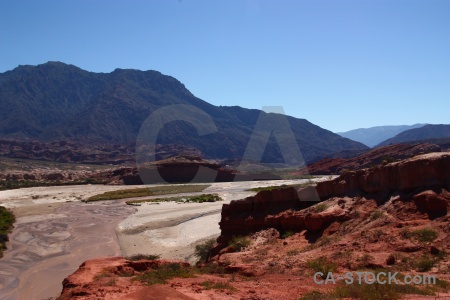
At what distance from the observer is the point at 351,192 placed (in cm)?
1504

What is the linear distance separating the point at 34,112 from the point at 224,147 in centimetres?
9885

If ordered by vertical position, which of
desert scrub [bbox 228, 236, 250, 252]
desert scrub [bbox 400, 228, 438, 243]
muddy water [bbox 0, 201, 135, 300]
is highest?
desert scrub [bbox 400, 228, 438, 243]

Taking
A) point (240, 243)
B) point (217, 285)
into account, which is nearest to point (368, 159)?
point (240, 243)

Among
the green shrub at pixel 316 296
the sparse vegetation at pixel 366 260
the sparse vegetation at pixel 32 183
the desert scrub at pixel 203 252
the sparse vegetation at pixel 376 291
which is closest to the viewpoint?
the sparse vegetation at pixel 376 291

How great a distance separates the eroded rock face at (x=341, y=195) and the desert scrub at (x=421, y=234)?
101 centimetres

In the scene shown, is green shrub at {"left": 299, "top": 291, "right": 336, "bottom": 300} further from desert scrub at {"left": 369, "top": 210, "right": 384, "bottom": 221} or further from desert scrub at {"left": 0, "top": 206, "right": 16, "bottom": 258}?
desert scrub at {"left": 0, "top": 206, "right": 16, "bottom": 258}

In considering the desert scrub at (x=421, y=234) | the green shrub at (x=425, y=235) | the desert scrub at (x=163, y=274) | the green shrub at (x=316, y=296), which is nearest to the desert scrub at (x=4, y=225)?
the desert scrub at (x=163, y=274)

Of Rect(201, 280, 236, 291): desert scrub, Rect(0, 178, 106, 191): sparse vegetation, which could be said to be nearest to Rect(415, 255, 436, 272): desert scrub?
Rect(201, 280, 236, 291): desert scrub

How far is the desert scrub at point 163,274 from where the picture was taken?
10.6 m

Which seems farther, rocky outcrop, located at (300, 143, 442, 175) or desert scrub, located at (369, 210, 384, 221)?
rocky outcrop, located at (300, 143, 442, 175)

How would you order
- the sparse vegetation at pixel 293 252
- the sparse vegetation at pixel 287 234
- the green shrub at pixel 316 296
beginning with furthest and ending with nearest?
the sparse vegetation at pixel 287 234, the sparse vegetation at pixel 293 252, the green shrub at pixel 316 296

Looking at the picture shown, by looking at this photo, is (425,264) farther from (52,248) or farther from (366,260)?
(52,248)

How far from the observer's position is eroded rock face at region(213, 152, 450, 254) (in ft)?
39.9

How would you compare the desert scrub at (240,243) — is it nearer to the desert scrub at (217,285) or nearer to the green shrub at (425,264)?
the desert scrub at (217,285)
